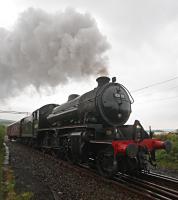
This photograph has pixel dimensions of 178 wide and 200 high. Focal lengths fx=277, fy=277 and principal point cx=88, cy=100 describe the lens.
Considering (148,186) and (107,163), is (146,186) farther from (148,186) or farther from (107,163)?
(107,163)

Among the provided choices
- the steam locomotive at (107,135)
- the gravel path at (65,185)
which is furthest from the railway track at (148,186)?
the steam locomotive at (107,135)

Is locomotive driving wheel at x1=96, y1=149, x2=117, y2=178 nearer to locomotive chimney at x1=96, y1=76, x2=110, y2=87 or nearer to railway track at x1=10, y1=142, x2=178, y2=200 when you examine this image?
railway track at x1=10, y1=142, x2=178, y2=200

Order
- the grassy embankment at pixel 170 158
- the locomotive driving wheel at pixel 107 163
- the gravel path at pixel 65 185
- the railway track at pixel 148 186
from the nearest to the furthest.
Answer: the railway track at pixel 148 186
the gravel path at pixel 65 185
the locomotive driving wheel at pixel 107 163
the grassy embankment at pixel 170 158

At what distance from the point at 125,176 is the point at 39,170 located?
3289 millimetres

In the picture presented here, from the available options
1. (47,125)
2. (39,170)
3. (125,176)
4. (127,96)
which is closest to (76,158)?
(39,170)

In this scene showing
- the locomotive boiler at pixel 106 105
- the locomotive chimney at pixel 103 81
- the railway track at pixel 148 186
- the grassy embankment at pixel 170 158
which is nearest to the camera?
the railway track at pixel 148 186

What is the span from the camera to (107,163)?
873 centimetres

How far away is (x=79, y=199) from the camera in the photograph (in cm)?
622

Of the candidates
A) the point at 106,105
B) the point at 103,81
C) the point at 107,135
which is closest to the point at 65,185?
the point at 107,135

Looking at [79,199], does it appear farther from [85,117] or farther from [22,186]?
[85,117]

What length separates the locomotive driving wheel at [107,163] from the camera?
8134 millimetres

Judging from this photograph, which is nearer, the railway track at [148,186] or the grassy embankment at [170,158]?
the railway track at [148,186]

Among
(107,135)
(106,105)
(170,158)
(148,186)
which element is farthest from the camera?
(170,158)

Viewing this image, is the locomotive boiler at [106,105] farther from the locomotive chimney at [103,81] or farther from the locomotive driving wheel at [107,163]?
the locomotive driving wheel at [107,163]
